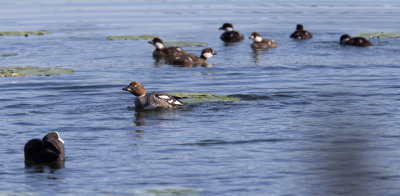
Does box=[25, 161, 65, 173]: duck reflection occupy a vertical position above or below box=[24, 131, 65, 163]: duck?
below

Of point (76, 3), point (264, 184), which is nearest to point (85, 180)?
point (264, 184)

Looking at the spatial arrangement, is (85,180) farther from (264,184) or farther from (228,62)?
(228,62)

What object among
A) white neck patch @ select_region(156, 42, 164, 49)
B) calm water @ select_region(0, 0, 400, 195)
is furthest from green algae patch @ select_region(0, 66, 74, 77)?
white neck patch @ select_region(156, 42, 164, 49)

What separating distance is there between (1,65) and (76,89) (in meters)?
5.73

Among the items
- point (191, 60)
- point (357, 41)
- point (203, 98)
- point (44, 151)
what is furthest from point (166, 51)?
point (44, 151)

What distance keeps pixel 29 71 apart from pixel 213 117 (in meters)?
9.06

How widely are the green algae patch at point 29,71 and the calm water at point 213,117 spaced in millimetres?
226

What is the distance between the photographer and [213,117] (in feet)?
49.4

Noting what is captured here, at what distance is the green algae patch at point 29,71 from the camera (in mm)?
21805

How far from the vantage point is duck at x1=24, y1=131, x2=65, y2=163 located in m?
10.9

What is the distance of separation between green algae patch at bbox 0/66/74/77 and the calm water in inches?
8.9

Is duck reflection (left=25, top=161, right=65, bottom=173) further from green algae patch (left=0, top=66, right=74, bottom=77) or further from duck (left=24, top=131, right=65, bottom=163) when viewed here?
green algae patch (left=0, top=66, right=74, bottom=77)

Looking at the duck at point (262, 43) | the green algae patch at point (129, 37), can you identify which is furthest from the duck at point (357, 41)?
the green algae patch at point (129, 37)

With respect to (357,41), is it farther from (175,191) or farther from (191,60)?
(175,191)
